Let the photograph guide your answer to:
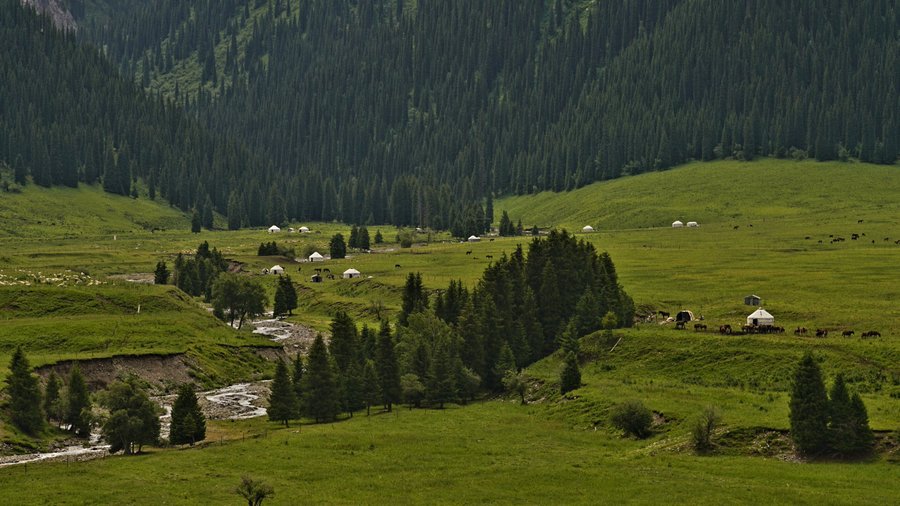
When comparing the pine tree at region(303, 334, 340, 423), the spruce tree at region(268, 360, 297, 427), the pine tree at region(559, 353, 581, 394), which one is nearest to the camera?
the spruce tree at region(268, 360, 297, 427)

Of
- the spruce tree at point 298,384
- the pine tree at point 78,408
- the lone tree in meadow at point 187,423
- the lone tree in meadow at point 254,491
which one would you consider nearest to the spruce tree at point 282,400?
the spruce tree at point 298,384

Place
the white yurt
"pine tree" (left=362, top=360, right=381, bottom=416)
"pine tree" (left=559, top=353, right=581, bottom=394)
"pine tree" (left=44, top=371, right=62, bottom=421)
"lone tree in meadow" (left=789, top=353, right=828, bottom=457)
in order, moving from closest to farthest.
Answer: "lone tree in meadow" (left=789, top=353, right=828, bottom=457) < "pine tree" (left=44, top=371, right=62, bottom=421) < "pine tree" (left=559, top=353, right=581, bottom=394) < "pine tree" (left=362, top=360, right=381, bottom=416) < the white yurt

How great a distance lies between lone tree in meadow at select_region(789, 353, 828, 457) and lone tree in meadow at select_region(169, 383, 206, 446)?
166 feet

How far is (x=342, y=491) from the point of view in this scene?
267ft

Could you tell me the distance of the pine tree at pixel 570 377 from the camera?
11981cm

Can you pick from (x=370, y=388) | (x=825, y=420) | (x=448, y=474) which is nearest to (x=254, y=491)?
(x=448, y=474)

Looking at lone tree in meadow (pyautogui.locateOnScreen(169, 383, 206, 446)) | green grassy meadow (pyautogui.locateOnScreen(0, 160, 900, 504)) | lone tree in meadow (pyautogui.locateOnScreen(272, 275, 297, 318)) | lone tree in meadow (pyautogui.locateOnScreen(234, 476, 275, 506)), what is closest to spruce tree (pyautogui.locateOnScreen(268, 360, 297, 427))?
green grassy meadow (pyautogui.locateOnScreen(0, 160, 900, 504))

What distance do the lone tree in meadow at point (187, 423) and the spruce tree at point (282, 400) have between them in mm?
11636

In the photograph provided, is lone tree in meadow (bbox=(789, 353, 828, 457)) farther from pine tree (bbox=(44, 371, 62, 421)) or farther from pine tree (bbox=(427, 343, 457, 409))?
pine tree (bbox=(44, 371, 62, 421))

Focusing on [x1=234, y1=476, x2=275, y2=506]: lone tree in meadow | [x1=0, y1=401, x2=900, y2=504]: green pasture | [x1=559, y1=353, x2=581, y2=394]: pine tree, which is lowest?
[x1=0, y1=401, x2=900, y2=504]: green pasture

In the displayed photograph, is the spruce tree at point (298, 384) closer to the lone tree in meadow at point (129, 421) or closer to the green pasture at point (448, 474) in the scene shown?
the green pasture at point (448, 474)

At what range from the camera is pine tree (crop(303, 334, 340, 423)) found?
380ft

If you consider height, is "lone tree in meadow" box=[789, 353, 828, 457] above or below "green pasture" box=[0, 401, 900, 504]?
above

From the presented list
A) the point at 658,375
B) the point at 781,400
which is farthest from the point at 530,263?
the point at 781,400
